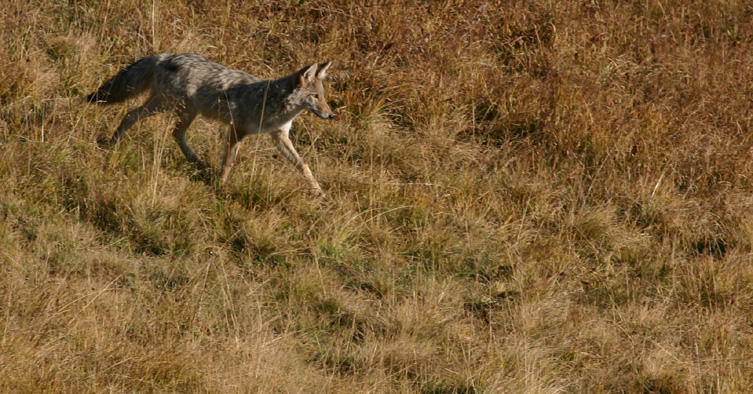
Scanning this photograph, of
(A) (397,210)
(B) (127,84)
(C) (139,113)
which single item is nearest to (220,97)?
(C) (139,113)

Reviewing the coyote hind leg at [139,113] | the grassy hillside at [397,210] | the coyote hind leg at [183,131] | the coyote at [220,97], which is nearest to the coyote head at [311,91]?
the coyote at [220,97]

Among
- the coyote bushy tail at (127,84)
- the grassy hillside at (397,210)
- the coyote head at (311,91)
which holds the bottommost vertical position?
the grassy hillside at (397,210)

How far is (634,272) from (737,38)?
4490 millimetres

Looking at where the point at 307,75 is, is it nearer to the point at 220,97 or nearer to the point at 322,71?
the point at 322,71

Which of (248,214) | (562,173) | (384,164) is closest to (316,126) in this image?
(384,164)

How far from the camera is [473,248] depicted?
6.82 metres

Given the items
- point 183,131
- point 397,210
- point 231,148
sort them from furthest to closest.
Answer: point 183,131
point 231,148
point 397,210

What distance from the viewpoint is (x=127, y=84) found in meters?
7.52

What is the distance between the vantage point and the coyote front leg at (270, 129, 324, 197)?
280 inches

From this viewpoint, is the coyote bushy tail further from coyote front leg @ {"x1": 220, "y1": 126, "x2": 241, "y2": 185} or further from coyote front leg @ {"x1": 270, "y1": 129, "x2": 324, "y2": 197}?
coyote front leg @ {"x1": 270, "y1": 129, "x2": 324, "y2": 197}

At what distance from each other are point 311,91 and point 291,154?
545 mm

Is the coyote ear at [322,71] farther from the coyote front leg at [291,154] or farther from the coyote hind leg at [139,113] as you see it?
the coyote hind leg at [139,113]

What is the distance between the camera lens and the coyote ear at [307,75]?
23.8 ft

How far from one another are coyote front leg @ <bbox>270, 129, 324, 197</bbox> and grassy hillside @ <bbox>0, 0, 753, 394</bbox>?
0.11 meters
